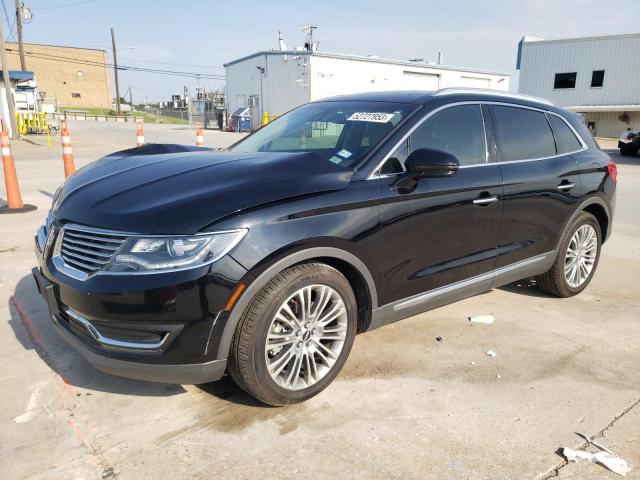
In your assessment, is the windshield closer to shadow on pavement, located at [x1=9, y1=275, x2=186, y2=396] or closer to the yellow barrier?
shadow on pavement, located at [x1=9, y1=275, x2=186, y2=396]

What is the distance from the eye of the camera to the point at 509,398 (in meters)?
3.05

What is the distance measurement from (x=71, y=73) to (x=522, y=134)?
81.9m

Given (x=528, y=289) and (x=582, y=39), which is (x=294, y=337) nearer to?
(x=528, y=289)

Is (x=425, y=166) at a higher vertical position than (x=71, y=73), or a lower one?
lower

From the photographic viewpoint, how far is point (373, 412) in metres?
2.87

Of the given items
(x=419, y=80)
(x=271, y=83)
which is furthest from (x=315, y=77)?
(x=419, y=80)

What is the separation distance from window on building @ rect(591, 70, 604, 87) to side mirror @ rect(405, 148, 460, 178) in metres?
36.8

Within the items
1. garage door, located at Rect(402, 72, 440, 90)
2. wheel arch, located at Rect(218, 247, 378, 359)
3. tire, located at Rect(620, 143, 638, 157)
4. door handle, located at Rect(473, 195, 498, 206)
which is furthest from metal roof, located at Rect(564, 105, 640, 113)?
wheel arch, located at Rect(218, 247, 378, 359)

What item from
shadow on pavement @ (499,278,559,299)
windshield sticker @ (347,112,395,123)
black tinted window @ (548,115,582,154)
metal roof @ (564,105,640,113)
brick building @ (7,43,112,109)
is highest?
brick building @ (7,43,112,109)

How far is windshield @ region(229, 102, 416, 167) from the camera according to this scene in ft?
10.8

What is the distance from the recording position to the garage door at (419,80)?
119 ft

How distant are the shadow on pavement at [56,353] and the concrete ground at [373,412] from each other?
0.01 m

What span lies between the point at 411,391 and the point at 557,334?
5.08 ft

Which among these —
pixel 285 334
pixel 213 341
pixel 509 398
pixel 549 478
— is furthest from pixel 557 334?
pixel 213 341
